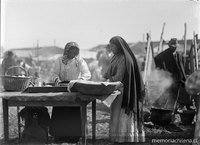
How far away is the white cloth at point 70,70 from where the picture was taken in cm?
494

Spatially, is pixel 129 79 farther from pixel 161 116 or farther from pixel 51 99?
pixel 161 116

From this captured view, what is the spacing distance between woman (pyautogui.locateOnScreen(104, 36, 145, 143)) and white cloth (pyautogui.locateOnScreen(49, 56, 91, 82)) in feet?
1.83

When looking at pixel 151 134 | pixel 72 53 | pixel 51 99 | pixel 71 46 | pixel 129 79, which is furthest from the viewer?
pixel 151 134

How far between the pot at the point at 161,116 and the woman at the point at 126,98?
44.4 inches

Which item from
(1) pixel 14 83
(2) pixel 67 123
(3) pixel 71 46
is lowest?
(2) pixel 67 123

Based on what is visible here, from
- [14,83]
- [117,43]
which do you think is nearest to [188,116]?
[117,43]

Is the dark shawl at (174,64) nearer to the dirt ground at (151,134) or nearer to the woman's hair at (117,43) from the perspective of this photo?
the dirt ground at (151,134)

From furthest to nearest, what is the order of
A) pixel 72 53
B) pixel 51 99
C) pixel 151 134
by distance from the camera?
pixel 151 134, pixel 72 53, pixel 51 99

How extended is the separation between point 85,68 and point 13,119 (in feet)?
8.59

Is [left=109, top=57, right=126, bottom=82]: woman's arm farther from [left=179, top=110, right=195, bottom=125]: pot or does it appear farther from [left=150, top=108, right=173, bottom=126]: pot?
[left=179, top=110, right=195, bottom=125]: pot

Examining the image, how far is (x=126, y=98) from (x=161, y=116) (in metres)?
1.50

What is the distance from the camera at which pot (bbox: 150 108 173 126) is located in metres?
5.68

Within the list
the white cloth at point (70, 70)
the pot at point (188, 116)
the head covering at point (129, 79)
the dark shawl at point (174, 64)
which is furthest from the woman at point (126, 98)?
the pot at point (188, 116)

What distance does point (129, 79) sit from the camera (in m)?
4.46
